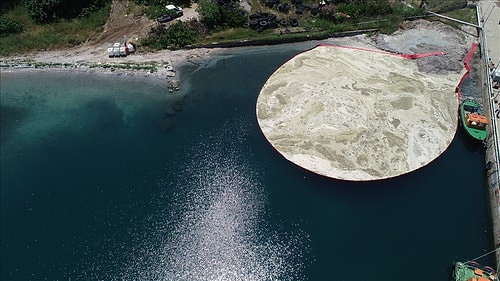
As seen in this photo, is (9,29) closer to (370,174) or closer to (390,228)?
(370,174)

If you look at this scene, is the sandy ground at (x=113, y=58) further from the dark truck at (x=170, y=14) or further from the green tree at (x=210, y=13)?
the green tree at (x=210, y=13)

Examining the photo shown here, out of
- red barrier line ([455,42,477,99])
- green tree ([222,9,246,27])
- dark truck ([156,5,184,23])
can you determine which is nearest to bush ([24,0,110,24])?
dark truck ([156,5,184,23])

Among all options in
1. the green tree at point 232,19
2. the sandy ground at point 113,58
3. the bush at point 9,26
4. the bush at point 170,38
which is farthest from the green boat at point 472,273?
the bush at point 9,26

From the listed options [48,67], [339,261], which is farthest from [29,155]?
[339,261]

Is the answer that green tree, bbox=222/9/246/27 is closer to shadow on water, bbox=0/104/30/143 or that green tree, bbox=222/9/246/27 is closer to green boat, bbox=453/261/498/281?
shadow on water, bbox=0/104/30/143

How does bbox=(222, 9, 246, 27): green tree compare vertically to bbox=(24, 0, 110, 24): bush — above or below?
below

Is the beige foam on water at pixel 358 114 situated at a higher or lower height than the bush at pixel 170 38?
lower

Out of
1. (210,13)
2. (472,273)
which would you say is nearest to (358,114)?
(472,273)
